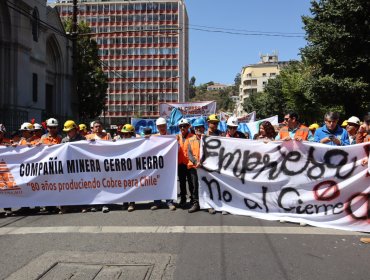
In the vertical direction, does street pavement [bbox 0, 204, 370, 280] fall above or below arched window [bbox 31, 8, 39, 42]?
below

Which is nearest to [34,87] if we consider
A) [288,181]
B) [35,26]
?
[35,26]

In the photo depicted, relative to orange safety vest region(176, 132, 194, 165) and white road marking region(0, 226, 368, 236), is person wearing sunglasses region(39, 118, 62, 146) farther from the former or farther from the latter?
orange safety vest region(176, 132, 194, 165)

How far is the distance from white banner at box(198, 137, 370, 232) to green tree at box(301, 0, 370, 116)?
1620 cm

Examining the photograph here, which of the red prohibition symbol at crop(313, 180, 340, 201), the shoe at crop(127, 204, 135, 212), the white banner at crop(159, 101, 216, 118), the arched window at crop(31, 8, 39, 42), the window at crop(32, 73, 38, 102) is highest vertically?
the arched window at crop(31, 8, 39, 42)

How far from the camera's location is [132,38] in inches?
4370

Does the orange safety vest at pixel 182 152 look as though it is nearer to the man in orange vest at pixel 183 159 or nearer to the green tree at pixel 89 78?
the man in orange vest at pixel 183 159

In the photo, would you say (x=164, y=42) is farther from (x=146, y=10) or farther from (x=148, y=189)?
(x=148, y=189)

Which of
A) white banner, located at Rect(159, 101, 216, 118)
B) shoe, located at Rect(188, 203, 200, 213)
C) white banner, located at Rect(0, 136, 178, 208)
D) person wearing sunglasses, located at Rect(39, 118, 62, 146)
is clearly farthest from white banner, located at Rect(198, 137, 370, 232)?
white banner, located at Rect(159, 101, 216, 118)

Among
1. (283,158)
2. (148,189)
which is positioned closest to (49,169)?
(148,189)

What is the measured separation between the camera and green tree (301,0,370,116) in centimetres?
2205

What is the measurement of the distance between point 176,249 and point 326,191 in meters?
2.89

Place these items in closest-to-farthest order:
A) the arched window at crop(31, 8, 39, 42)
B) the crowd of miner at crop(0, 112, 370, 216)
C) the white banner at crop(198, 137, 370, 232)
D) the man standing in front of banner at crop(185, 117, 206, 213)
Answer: the white banner at crop(198, 137, 370, 232)
the crowd of miner at crop(0, 112, 370, 216)
the man standing in front of banner at crop(185, 117, 206, 213)
the arched window at crop(31, 8, 39, 42)

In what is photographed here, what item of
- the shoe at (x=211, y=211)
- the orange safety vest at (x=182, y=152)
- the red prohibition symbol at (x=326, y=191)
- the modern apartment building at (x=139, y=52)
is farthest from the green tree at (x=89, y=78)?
the modern apartment building at (x=139, y=52)

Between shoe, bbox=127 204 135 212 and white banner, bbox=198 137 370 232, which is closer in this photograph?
white banner, bbox=198 137 370 232
